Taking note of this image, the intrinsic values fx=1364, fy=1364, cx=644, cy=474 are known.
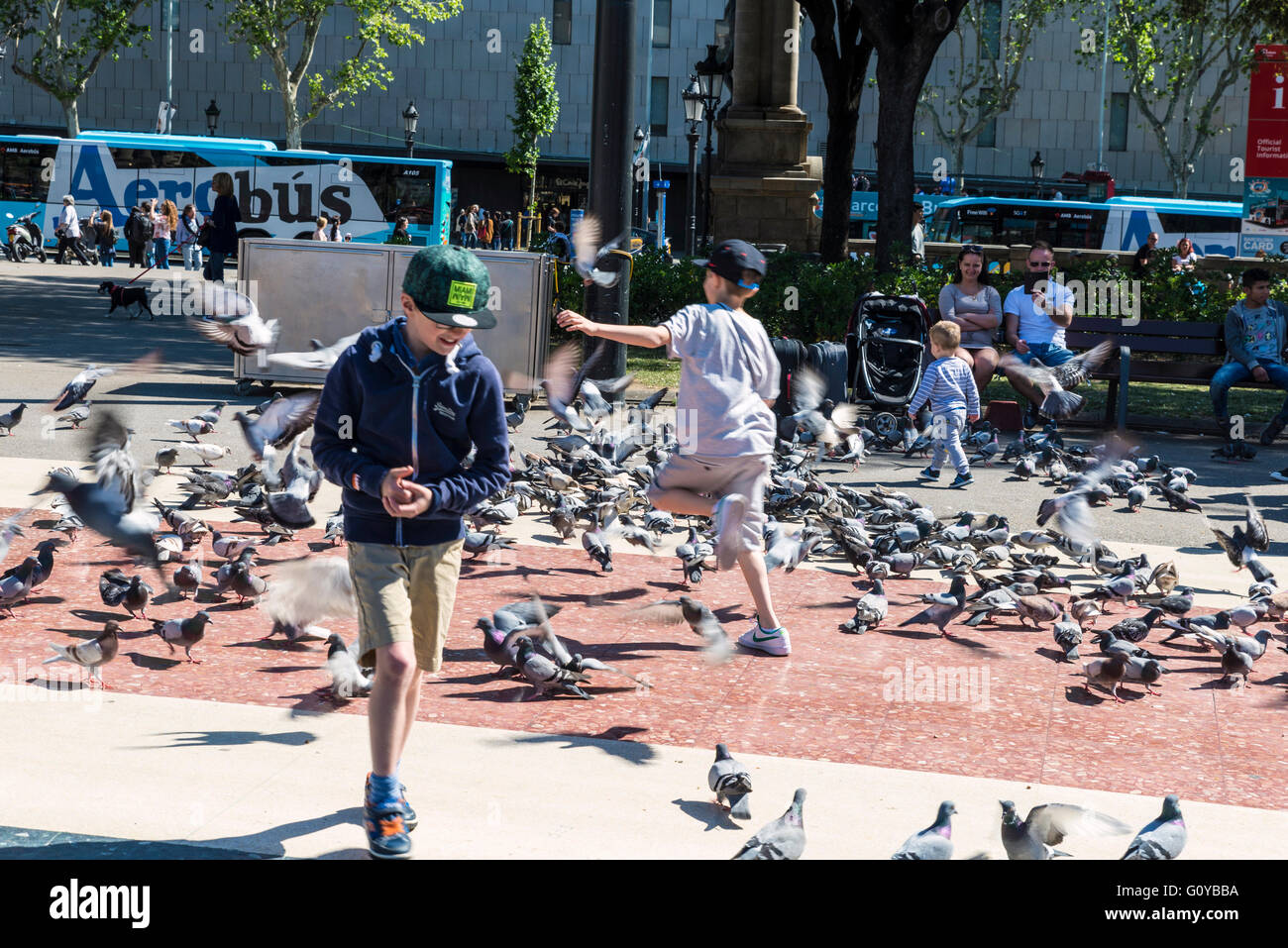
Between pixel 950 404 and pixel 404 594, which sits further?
pixel 950 404

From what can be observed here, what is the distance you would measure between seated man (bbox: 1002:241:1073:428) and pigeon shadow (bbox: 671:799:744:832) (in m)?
9.12

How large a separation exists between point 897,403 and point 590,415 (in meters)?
3.95

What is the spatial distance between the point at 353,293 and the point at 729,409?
8.40 meters

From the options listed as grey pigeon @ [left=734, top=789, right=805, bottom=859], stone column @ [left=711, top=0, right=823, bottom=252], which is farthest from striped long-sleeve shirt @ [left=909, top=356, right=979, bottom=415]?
stone column @ [left=711, top=0, right=823, bottom=252]

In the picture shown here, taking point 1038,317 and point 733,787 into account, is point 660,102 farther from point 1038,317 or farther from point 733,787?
point 733,787

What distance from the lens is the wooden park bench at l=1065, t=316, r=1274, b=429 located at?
45.2 feet

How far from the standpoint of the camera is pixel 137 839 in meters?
3.90

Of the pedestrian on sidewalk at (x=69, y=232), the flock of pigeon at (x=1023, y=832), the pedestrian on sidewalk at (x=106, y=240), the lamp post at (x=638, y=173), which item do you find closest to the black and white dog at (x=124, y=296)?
the lamp post at (x=638, y=173)

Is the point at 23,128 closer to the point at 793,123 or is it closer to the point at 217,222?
the point at 217,222

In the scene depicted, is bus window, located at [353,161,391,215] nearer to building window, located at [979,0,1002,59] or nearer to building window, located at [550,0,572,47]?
building window, located at [550,0,572,47]

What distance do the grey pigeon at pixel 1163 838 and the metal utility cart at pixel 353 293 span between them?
10229 millimetres

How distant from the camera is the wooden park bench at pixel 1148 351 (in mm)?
13766

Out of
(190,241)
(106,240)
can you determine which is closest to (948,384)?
(190,241)

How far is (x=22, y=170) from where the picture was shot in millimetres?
38938
